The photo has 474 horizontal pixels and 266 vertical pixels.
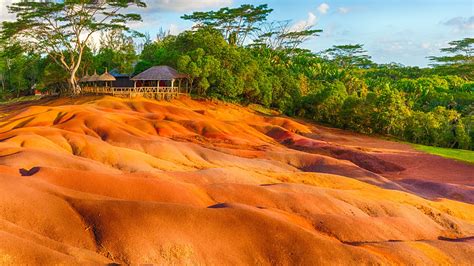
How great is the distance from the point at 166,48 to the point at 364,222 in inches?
2769

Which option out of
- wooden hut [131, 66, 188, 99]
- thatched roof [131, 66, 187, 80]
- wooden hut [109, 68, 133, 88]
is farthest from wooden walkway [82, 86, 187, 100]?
wooden hut [109, 68, 133, 88]

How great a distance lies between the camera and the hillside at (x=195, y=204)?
17.0 meters

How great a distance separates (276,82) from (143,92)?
1023 inches

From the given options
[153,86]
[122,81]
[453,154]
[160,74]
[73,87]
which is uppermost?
[160,74]

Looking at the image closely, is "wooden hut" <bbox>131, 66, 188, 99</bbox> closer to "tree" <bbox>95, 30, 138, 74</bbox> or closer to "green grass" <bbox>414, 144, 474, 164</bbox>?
"tree" <bbox>95, 30, 138, 74</bbox>

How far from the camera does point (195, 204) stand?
882 inches

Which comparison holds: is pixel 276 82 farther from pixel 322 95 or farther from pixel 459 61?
pixel 459 61

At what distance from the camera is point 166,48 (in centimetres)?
8844

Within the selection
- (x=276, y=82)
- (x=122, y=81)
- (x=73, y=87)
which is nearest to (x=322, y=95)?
(x=276, y=82)

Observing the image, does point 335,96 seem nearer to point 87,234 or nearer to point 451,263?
point 451,263

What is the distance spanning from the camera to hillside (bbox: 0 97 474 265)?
17.0 meters

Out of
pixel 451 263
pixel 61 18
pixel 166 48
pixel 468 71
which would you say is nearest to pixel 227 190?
pixel 451 263

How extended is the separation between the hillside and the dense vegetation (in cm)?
2535

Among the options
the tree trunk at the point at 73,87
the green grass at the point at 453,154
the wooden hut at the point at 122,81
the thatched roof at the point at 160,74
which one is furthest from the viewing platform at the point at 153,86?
the green grass at the point at 453,154
